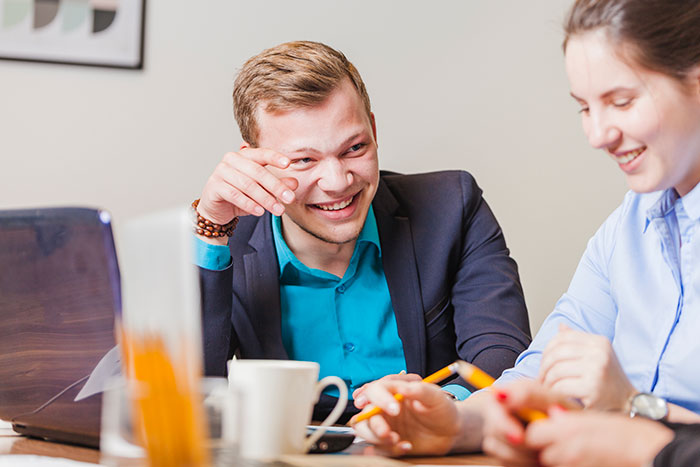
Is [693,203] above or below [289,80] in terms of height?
below

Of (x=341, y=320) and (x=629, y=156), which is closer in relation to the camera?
(x=629, y=156)

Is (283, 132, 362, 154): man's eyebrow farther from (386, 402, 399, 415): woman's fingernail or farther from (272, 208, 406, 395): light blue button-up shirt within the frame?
(386, 402, 399, 415): woman's fingernail

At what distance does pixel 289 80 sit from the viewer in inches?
62.4

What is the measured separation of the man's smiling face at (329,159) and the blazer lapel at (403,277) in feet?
0.35

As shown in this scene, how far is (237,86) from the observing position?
5.66ft

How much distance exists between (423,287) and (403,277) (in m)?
0.05

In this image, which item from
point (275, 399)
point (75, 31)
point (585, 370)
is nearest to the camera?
point (275, 399)

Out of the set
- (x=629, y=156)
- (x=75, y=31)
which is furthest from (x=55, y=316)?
(x=75, y=31)

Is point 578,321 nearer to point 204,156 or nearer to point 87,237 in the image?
point 87,237

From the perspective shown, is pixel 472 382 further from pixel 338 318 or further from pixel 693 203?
pixel 338 318

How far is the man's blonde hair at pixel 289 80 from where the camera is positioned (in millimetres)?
1579

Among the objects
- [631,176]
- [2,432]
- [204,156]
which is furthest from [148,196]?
[631,176]

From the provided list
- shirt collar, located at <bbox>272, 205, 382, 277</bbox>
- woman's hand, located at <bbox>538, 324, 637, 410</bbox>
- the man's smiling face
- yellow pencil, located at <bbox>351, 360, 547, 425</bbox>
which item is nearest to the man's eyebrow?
the man's smiling face

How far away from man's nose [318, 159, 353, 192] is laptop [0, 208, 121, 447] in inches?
30.2
